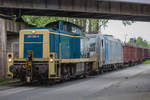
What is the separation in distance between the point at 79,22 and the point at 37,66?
110 feet

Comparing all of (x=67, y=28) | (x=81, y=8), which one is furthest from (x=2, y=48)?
(x=81, y=8)

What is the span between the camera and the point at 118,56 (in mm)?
35188

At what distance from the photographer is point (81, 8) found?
2448 cm

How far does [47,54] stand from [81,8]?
8682mm

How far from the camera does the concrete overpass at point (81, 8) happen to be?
22.9 m

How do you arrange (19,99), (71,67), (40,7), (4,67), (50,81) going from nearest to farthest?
(19,99), (50,81), (71,67), (4,67), (40,7)

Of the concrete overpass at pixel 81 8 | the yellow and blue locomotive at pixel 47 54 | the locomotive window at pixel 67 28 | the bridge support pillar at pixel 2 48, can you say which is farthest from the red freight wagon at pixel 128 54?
the bridge support pillar at pixel 2 48

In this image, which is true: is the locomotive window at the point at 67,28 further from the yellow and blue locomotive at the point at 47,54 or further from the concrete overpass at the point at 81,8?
the concrete overpass at the point at 81,8

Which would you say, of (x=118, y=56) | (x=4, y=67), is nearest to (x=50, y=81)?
(x=4, y=67)

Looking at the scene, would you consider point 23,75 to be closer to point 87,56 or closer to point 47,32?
point 47,32

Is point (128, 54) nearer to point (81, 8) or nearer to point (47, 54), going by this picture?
point (81, 8)

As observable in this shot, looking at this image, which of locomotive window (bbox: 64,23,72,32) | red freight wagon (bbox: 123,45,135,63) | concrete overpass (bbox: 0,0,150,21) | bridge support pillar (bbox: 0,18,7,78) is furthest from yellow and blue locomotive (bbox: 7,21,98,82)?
red freight wagon (bbox: 123,45,135,63)

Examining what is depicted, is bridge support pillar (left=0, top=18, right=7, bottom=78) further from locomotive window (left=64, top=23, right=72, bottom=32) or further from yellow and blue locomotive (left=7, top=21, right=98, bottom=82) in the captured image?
locomotive window (left=64, top=23, right=72, bottom=32)

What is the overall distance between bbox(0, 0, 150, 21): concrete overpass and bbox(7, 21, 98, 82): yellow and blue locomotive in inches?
160
